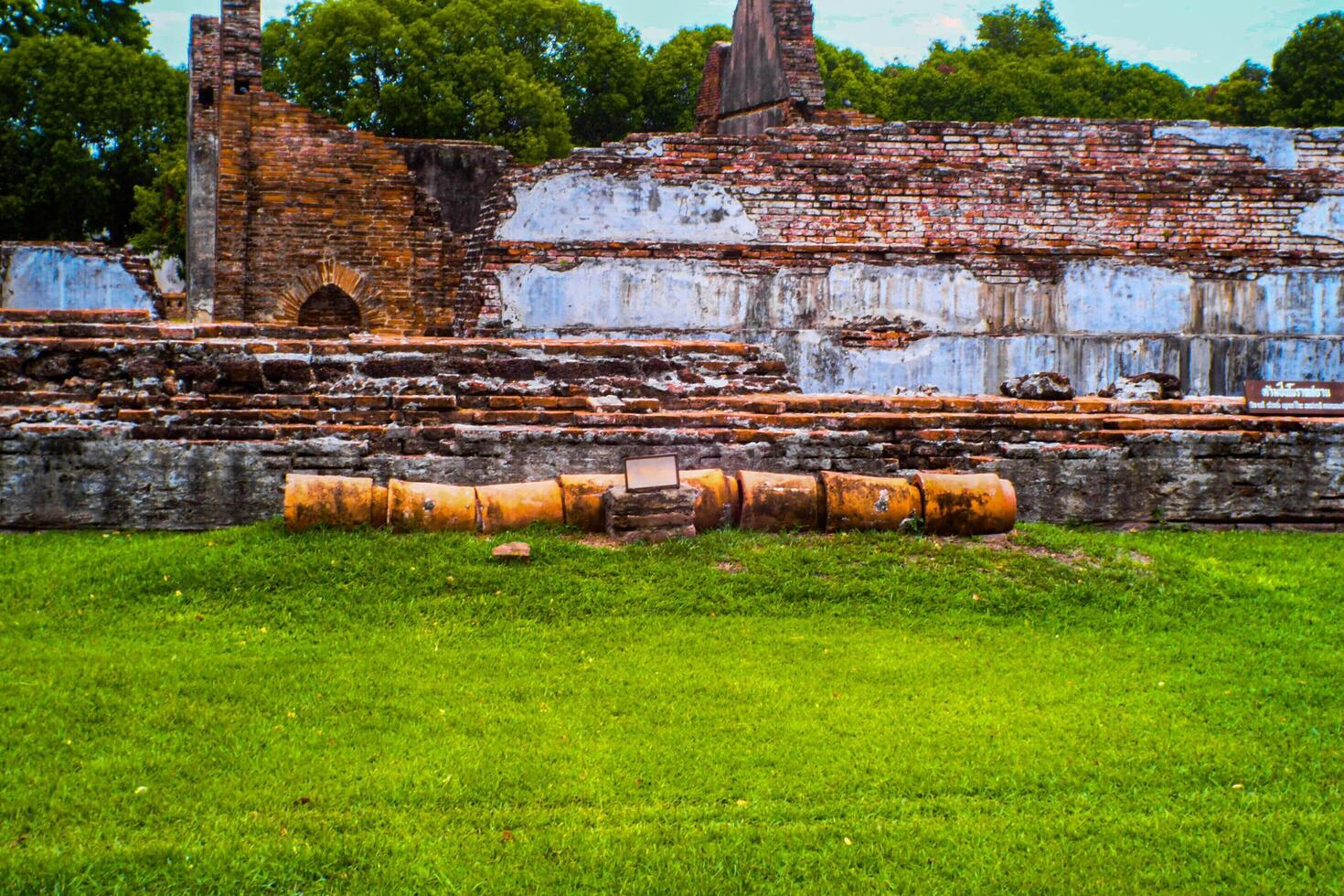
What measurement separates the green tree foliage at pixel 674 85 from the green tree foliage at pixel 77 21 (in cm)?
1225

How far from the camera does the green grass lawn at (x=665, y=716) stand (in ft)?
11.1

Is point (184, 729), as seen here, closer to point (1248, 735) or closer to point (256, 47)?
point (1248, 735)

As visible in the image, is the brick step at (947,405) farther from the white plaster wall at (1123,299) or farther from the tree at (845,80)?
the tree at (845,80)

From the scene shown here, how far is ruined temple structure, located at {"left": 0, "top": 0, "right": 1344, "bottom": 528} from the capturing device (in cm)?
698

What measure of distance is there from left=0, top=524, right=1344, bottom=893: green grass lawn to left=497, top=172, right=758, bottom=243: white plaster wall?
6.43 m

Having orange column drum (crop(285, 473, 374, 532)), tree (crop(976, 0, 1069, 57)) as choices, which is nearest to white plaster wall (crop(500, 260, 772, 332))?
orange column drum (crop(285, 473, 374, 532))

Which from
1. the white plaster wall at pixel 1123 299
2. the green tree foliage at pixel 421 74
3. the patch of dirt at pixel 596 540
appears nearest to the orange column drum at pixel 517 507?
the patch of dirt at pixel 596 540

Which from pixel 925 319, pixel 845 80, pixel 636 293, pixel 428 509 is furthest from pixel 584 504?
pixel 845 80

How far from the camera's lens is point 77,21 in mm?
30391

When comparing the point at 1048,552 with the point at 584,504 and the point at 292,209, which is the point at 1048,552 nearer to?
the point at 584,504

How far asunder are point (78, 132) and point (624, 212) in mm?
20327

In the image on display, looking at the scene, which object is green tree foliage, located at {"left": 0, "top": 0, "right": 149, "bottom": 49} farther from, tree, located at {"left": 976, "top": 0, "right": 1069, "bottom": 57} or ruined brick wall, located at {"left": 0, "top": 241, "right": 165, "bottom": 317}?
tree, located at {"left": 976, "top": 0, "right": 1069, "bottom": 57}

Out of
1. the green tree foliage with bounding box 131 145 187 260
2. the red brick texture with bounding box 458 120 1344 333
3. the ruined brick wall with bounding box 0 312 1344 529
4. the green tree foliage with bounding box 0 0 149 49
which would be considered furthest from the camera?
the green tree foliage with bounding box 0 0 149 49

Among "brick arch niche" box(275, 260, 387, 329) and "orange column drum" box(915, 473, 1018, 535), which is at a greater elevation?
"brick arch niche" box(275, 260, 387, 329)
